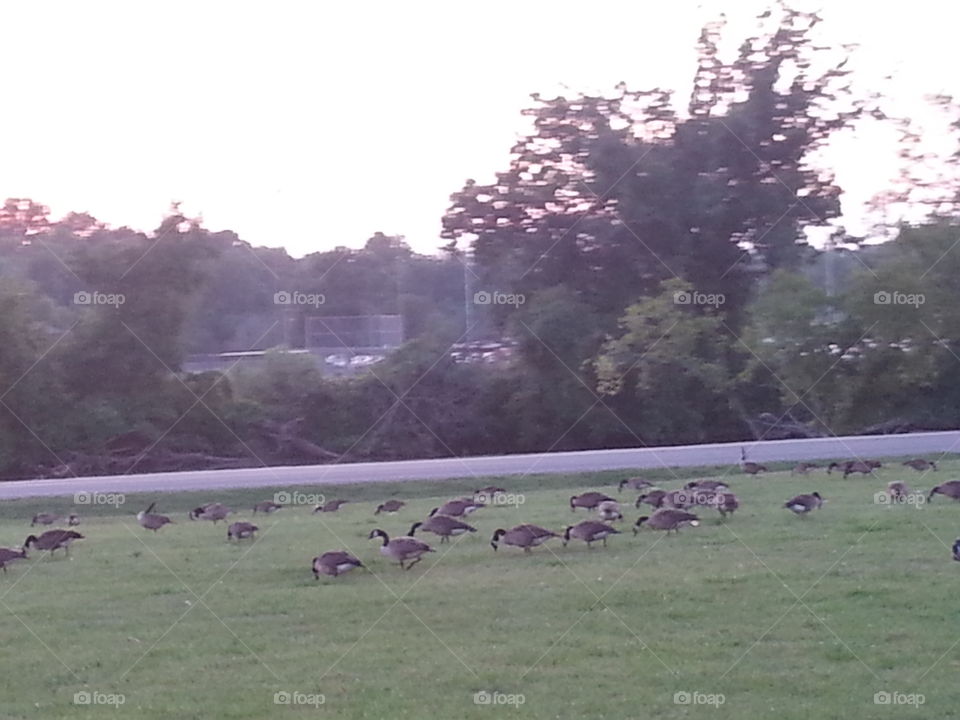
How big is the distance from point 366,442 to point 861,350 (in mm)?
11719

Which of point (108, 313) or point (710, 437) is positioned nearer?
point (108, 313)

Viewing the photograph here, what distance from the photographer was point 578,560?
11477 mm

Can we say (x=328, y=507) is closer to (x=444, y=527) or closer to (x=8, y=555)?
(x=444, y=527)

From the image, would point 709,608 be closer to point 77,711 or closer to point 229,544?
point 77,711

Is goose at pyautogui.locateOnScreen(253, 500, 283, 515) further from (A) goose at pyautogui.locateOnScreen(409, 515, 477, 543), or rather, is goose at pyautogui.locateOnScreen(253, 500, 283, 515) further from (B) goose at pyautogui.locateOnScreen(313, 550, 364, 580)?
(B) goose at pyautogui.locateOnScreen(313, 550, 364, 580)

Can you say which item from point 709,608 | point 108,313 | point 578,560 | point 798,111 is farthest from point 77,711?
point 798,111
